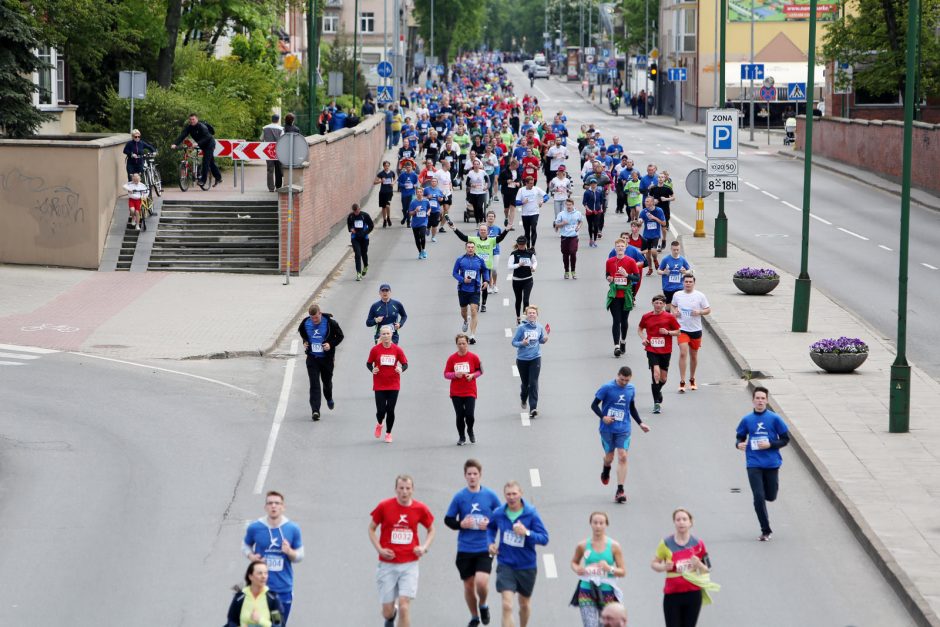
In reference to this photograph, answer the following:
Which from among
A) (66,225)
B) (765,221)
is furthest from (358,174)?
(66,225)

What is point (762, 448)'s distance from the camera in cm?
1573

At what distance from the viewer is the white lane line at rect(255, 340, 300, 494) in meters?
18.2

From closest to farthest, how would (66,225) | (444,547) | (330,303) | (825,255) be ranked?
(444,547) < (330,303) < (66,225) < (825,255)

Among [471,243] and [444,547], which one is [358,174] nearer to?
[471,243]

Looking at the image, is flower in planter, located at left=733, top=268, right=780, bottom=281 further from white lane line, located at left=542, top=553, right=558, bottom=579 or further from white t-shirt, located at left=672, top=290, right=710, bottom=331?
white lane line, located at left=542, top=553, right=558, bottom=579

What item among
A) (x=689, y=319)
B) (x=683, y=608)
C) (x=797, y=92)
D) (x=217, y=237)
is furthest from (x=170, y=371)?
(x=797, y=92)

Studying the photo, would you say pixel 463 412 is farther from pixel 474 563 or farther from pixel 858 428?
pixel 474 563

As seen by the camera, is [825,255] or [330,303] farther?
[825,255]

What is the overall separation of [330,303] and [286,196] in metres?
3.85

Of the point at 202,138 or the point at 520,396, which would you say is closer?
the point at 520,396

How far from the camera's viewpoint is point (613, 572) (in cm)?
1186

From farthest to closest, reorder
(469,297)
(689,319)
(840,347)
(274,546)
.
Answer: (469,297), (840,347), (689,319), (274,546)

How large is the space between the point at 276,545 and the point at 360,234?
68.7 ft

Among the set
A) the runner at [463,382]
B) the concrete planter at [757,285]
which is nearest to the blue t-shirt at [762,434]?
the runner at [463,382]
